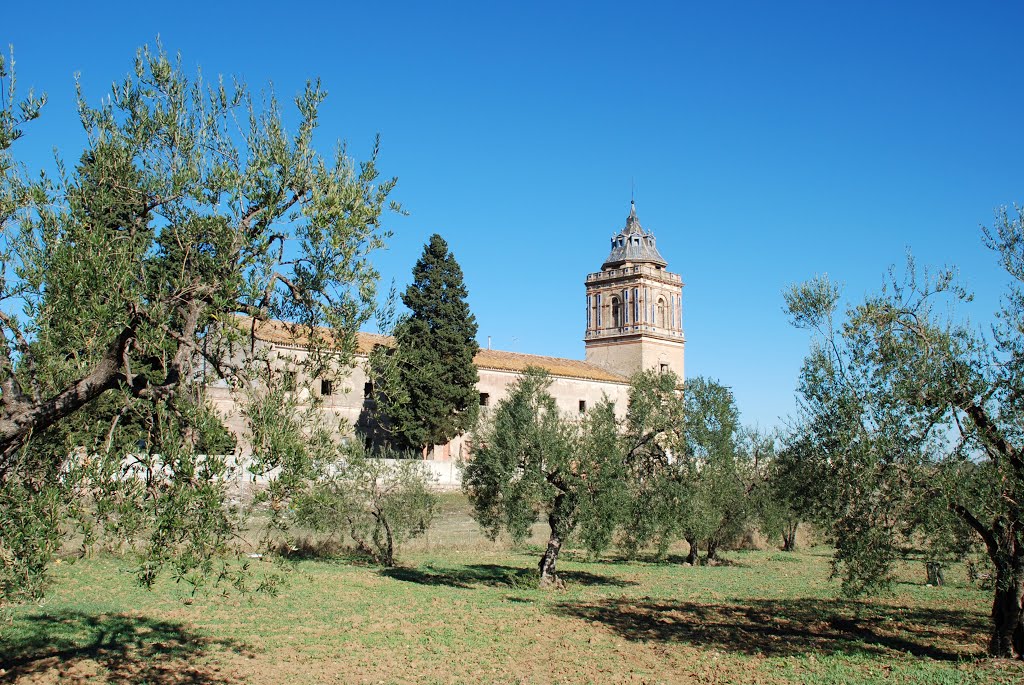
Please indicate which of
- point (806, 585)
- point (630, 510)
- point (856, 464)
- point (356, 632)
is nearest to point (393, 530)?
point (630, 510)

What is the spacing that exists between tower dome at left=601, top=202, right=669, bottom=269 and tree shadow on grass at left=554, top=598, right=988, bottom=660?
158ft

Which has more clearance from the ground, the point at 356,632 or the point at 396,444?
the point at 396,444

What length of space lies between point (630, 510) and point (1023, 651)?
9.84 m

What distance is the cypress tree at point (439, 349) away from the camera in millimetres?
39531

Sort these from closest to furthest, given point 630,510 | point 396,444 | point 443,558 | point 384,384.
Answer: point 384,384, point 630,510, point 443,558, point 396,444

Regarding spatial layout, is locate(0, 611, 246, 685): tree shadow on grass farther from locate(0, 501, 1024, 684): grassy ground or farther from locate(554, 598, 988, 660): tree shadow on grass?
locate(554, 598, 988, 660): tree shadow on grass

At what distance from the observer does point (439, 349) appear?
41.1 m

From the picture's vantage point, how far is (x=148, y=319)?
24.8 ft

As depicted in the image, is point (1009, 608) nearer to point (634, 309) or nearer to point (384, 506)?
point (384, 506)

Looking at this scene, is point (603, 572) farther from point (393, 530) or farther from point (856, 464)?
point (856, 464)

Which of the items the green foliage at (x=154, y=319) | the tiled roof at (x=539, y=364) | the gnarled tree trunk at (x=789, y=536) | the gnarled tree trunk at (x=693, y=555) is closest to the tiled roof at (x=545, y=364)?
the tiled roof at (x=539, y=364)

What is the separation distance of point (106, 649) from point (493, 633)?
6.49m

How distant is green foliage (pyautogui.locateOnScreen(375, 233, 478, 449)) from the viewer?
39500 millimetres

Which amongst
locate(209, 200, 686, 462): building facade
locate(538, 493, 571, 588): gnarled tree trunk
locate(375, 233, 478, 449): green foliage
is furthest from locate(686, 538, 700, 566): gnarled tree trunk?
locate(209, 200, 686, 462): building facade
